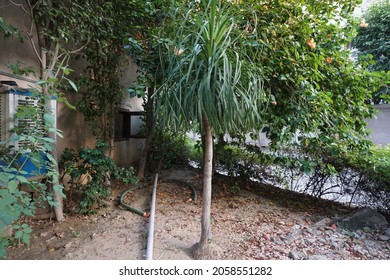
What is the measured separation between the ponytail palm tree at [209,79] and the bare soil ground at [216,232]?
103 cm

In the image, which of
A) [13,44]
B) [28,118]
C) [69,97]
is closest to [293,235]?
[28,118]

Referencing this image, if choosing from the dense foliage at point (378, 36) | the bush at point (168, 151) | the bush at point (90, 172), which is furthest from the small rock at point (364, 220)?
the dense foliage at point (378, 36)

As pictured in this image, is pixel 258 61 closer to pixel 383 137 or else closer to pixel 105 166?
pixel 105 166

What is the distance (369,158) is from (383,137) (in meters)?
3.56

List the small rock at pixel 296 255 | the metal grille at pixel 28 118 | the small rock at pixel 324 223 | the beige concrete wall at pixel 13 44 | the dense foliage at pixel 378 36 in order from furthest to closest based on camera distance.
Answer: the dense foliage at pixel 378 36
the small rock at pixel 324 223
the beige concrete wall at pixel 13 44
the small rock at pixel 296 255
the metal grille at pixel 28 118

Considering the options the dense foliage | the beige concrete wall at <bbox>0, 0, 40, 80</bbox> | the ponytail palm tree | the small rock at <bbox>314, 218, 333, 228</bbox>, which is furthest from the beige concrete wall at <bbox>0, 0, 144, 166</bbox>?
the dense foliage

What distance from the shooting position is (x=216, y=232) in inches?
84.4

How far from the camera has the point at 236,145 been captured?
3471 mm

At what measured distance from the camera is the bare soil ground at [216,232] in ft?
6.01

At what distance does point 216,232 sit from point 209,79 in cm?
143

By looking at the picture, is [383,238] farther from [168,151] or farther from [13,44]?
[13,44]

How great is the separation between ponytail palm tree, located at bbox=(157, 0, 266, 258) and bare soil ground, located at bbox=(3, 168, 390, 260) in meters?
1.03

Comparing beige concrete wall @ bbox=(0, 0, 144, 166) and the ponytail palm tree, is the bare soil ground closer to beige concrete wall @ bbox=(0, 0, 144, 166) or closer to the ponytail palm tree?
beige concrete wall @ bbox=(0, 0, 144, 166)

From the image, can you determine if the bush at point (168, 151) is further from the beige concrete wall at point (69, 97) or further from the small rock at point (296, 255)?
the small rock at point (296, 255)
